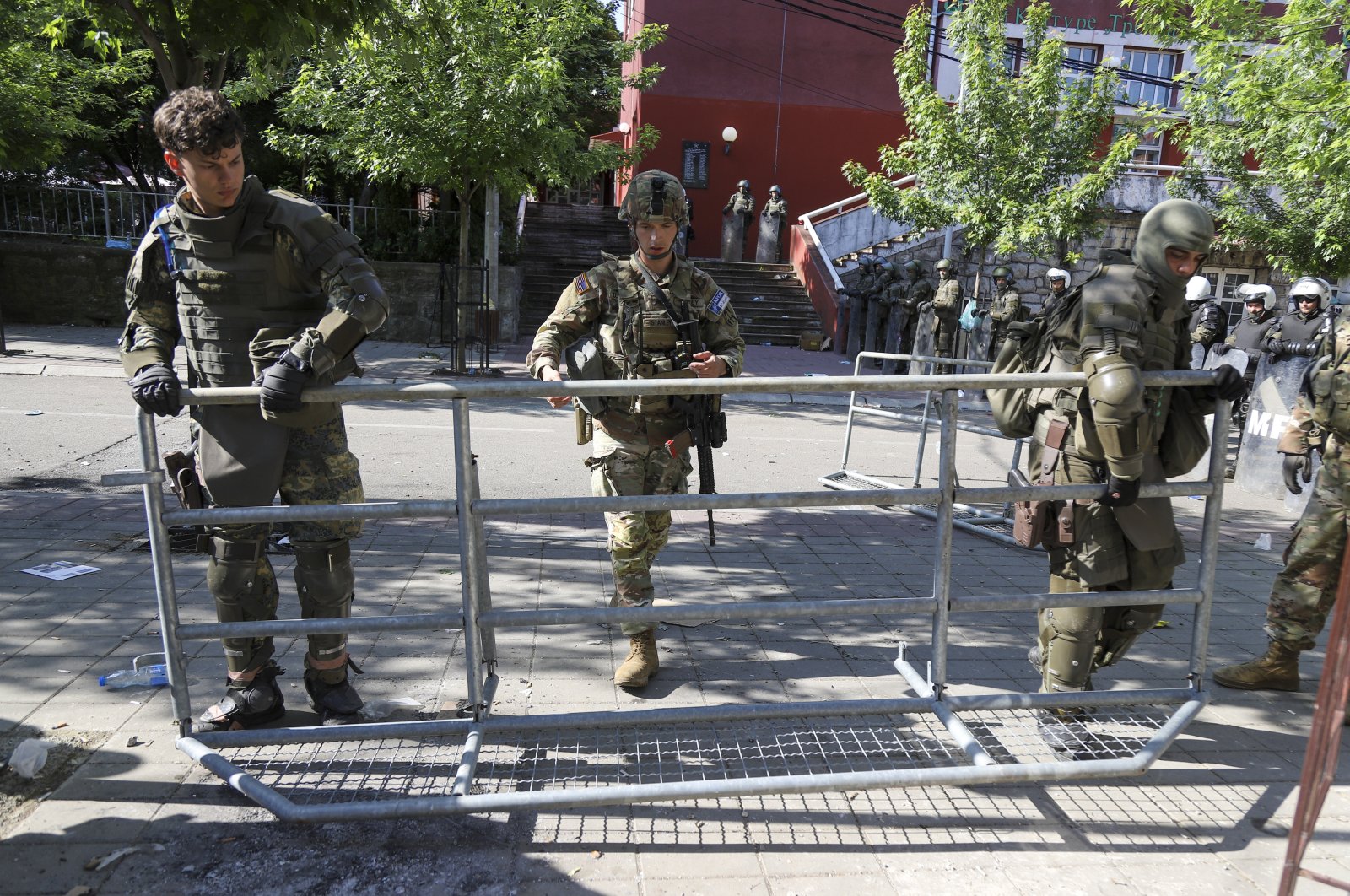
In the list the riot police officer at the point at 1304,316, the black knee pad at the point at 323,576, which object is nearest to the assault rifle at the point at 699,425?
the black knee pad at the point at 323,576

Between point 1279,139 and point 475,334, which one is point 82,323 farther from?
point 1279,139

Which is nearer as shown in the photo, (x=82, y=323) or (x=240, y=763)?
(x=240, y=763)

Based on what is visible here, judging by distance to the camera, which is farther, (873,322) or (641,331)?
(873,322)

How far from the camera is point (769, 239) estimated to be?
76.0 feet

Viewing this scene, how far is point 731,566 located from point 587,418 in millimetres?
1837

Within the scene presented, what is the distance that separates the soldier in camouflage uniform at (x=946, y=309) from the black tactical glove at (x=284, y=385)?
1401 centimetres

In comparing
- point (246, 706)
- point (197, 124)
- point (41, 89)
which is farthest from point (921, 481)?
point (41, 89)

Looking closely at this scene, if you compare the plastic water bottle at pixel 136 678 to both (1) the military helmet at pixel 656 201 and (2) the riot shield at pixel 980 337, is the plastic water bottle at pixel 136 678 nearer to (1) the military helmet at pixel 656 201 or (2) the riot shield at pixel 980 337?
(1) the military helmet at pixel 656 201

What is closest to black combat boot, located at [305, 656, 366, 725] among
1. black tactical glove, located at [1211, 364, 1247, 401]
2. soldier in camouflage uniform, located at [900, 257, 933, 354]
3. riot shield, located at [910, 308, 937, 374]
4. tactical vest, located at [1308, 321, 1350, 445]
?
black tactical glove, located at [1211, 364, 1247, 401]

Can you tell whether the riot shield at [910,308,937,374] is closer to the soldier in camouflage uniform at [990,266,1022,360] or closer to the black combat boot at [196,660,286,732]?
the soldier in camouflage uniform at [990,266,1022,360]

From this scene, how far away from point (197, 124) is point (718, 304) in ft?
6.83

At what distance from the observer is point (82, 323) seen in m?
16.1

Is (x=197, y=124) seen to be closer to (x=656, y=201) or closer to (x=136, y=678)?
(x=656, y=201)

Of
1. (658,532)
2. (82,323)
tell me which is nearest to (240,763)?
(658,532)
